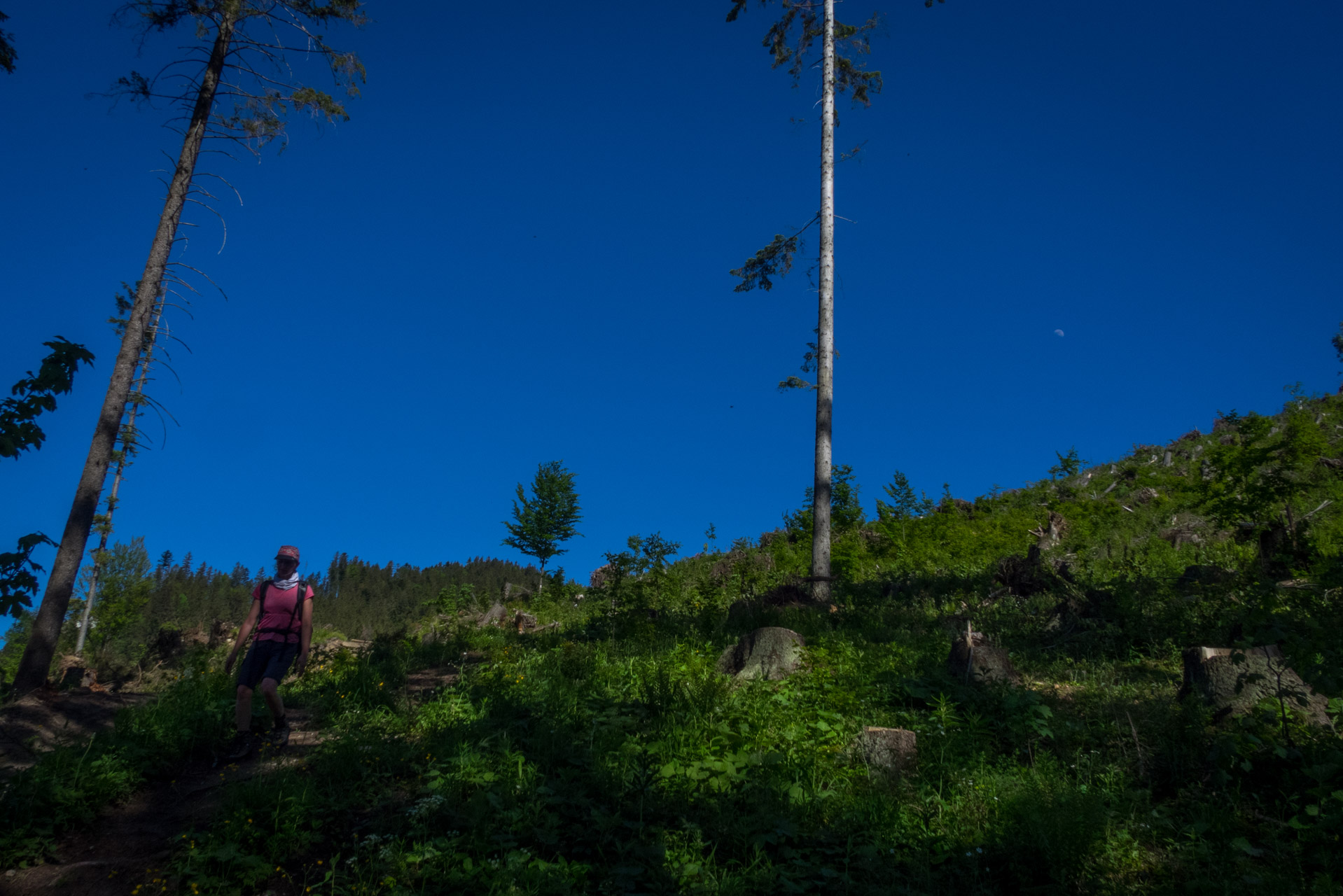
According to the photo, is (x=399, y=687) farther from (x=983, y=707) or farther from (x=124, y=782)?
(x=983, y=707)

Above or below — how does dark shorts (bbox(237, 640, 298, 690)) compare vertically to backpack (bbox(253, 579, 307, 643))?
below

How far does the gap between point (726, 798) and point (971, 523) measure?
16.0m

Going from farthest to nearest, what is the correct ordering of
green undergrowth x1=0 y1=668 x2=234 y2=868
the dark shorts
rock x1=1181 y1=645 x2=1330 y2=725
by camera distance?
the dark shorts → rock x1=1181 y1=645 x2=1330 y2=725 → green undergrowth x1=0 y1=668 x2=234 y2=868

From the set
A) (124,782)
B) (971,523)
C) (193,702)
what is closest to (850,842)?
(124,782)

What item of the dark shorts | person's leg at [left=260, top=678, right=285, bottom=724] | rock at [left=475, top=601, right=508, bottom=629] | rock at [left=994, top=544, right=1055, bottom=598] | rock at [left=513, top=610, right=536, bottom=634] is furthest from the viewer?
rock at [left=475, top=601, right=508, bottom=629]

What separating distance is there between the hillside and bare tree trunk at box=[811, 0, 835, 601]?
2.42 metres

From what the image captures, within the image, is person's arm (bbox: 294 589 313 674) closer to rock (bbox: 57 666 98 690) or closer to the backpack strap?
the backpack strap

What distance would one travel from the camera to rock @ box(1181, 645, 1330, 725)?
5227mm

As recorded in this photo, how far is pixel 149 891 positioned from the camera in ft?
14.4

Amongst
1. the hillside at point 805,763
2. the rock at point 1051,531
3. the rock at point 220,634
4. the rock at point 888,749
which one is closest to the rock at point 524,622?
the hillside at point 805,763

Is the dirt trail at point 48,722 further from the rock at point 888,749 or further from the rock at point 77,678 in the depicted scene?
the rock at point 888,749

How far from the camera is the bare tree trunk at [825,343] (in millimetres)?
12609

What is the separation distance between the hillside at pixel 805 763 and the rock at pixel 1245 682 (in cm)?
4

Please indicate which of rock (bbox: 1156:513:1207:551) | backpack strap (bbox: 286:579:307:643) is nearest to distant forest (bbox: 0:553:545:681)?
backpack strap (bbox: 286:579:307:643)
